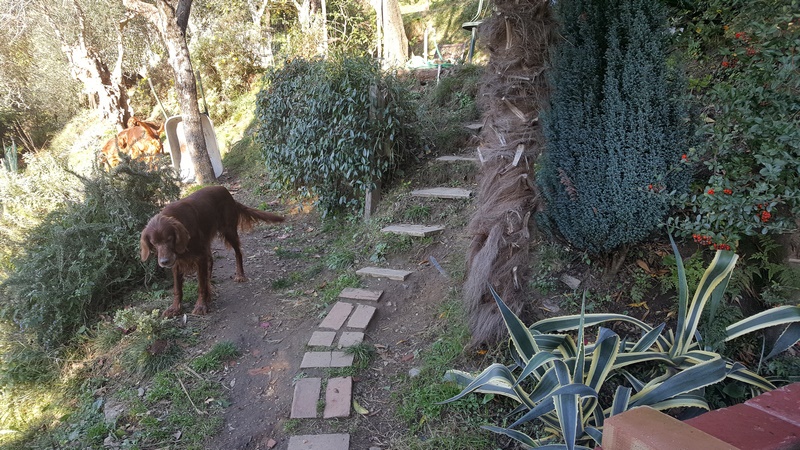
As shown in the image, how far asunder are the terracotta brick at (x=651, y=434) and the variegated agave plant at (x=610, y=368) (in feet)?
1.92

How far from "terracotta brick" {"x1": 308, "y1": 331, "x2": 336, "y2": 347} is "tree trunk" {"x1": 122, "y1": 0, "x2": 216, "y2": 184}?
6.10 metres

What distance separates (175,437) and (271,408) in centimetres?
64

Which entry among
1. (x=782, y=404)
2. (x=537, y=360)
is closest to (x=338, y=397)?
(x=537, y=360)

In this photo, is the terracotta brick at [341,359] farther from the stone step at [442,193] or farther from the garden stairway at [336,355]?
the stone step at [442,193]

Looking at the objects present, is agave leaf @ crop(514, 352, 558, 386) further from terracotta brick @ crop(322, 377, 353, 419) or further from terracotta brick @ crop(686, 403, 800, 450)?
terracotta brick @ crop(322, 377, 353, 419)

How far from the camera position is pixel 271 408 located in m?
3.24

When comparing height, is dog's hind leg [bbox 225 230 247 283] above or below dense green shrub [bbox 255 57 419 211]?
below

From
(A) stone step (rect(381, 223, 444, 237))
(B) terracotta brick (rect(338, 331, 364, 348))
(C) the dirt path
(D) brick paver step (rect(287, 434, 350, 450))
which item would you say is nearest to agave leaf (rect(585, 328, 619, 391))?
(C) the dirt path

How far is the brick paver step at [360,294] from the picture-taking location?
4.27 meters

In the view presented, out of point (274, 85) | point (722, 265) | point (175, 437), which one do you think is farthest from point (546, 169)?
point (274, 85)

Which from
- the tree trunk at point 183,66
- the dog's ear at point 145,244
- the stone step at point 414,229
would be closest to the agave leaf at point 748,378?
the stone step at point 414,229

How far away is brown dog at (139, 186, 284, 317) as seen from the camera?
4031mm

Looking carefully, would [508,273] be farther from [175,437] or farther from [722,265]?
[175,437]

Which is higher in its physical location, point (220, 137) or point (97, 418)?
point (220, 137)
